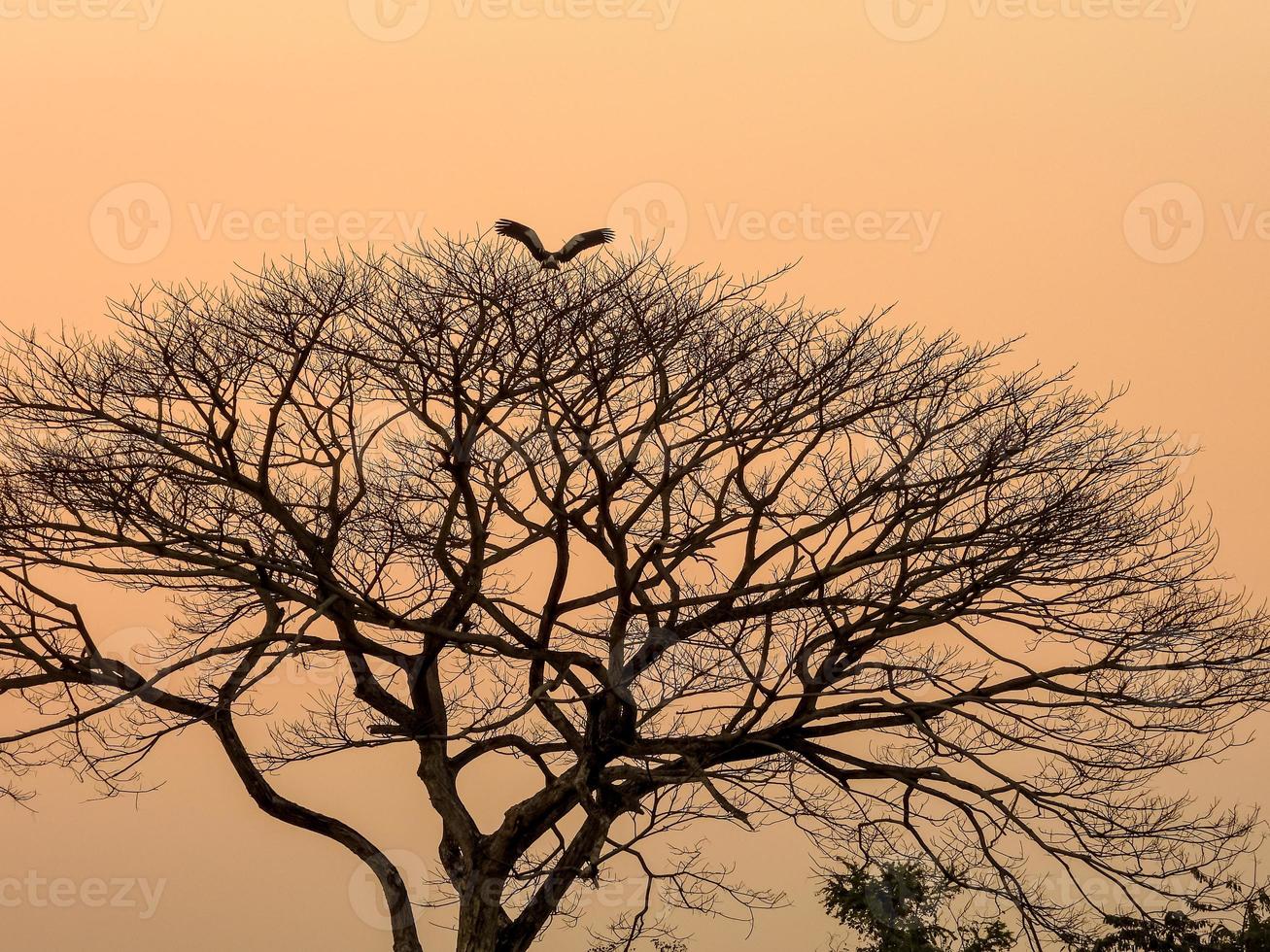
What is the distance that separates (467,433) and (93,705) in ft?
12.4

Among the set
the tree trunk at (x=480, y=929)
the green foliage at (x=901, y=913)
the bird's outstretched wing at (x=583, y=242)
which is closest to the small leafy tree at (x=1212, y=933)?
the green foliage at (x=901, y=913)

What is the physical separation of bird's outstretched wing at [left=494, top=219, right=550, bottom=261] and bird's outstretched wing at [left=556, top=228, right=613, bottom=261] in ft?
0.46

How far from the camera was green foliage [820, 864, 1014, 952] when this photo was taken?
1222 centimetres

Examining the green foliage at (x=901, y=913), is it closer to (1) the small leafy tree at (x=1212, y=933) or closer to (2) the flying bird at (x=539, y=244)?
(1) the small leafy tree at (x=1212, y=933)

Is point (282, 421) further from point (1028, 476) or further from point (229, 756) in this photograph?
point (1028, 476)

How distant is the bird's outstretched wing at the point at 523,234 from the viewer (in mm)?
9539

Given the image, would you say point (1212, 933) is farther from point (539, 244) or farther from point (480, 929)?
point (539, 244)

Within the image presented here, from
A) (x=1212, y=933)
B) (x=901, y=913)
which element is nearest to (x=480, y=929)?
(x=901, y=913)

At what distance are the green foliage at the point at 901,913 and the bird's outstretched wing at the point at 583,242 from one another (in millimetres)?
5926

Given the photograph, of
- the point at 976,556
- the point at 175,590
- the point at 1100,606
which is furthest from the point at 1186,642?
the point at 175,590

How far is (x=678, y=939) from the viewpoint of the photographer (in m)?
12.4

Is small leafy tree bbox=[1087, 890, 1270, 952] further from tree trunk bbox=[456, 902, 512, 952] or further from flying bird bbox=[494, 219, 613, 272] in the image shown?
flying bird bbox=[494, 219, 613, 272]

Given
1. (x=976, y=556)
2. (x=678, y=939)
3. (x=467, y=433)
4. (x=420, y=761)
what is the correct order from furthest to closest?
(x=678, y=939), (x=420, y=761), (x=976, y=556), (x=467, y=433)

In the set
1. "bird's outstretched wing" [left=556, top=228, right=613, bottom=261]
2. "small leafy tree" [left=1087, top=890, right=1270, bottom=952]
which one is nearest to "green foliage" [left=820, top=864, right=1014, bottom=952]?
"small leafy tree" [left=1087, top=890, right=1270, bottom=952]
